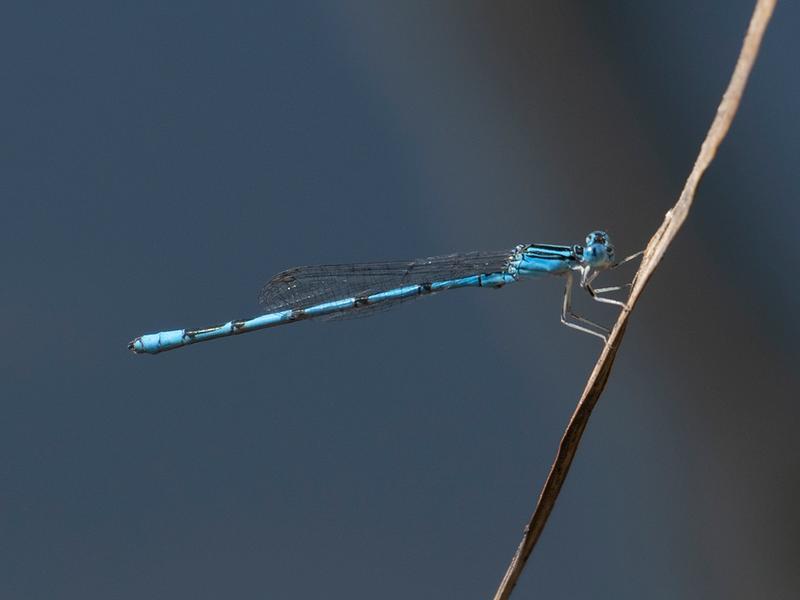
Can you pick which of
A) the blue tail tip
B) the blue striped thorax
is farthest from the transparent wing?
the blue tail tip

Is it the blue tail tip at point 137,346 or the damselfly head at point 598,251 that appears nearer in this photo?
the damselfly head at point 598,251

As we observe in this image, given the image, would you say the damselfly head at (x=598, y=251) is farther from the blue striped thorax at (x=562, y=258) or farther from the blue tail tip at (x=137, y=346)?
the blue tail tip at (x=137, y=346)

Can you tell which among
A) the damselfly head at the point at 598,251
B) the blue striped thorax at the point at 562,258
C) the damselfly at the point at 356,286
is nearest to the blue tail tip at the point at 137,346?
the damselfly at the point at 356,286

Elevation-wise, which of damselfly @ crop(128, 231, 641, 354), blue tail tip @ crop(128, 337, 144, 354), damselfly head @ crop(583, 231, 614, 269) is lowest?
damselfly head @ crop(583, 231, 614, 269)

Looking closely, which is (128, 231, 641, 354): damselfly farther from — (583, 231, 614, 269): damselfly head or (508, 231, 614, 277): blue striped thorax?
(583, 231, 614, 269): damselfly head

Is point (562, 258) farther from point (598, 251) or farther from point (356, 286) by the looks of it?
point (356, 286)

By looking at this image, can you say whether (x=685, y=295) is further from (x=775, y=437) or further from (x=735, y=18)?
(x=735, y=18)

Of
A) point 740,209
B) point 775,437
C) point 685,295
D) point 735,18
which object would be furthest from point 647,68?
point 775,437

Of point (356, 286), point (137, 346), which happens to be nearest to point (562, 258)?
point (356, 286)
